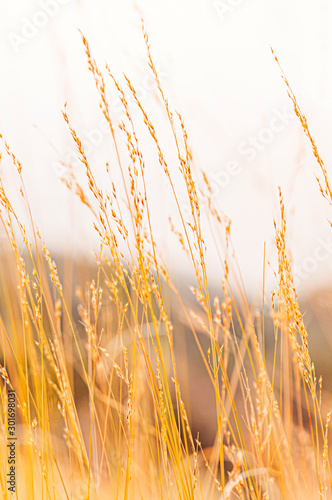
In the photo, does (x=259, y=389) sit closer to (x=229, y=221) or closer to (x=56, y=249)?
(x=229, y=221)

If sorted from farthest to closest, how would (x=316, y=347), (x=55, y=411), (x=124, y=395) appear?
1. (x=316, y=347)
2. (x=55, y=411)
3. (x=124, y=395)

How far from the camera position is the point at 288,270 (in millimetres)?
784

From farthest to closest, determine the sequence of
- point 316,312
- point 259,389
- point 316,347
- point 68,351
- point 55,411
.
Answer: point 316,347 → point 316,312 → point 55,411 → point 68,351 → point 259,389

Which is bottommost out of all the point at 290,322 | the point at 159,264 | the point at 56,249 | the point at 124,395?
the point at 124,395

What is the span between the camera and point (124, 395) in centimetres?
151

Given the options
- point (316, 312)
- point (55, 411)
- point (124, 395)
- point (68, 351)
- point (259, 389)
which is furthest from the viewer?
point (316, 312)

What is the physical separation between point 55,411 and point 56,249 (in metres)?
0.64

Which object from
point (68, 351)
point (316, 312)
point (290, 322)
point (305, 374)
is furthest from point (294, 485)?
point (316, 312)

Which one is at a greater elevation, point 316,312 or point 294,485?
point 316,312

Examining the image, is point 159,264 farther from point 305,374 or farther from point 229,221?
point 305,374

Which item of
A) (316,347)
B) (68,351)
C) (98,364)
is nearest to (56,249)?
(68,351)

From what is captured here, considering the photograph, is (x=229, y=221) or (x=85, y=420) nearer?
(x=229, y=221)

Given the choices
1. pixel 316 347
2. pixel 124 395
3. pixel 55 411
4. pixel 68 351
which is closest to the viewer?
pixel 68 351

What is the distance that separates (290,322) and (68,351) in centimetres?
74
